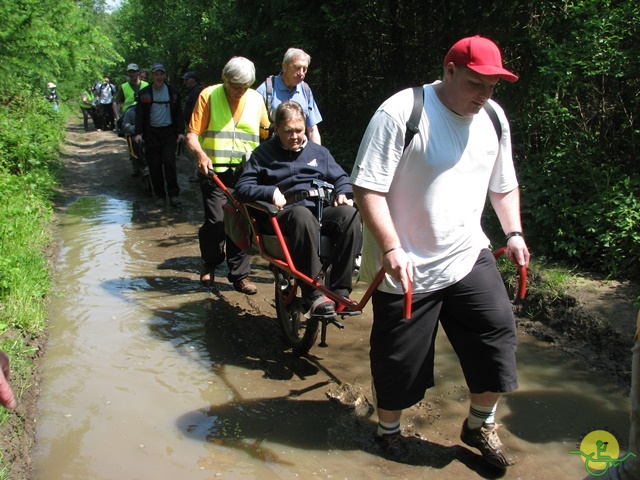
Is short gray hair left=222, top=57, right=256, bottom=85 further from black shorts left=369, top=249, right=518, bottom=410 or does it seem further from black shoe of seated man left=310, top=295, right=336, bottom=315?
black shorts left=369, top=249, right=518, bottom=410

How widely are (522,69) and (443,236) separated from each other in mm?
4932

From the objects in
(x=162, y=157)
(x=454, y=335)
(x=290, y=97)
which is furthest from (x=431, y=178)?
(x=162, y=157)

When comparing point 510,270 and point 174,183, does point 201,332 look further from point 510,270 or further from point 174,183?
point 174,183

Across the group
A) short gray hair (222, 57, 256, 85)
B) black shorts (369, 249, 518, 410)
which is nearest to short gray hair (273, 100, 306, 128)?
short gray hair (222, 57, 256, 85)

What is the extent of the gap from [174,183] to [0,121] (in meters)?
3.86

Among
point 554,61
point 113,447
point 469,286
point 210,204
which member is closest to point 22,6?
point 210,204

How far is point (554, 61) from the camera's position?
6.73m

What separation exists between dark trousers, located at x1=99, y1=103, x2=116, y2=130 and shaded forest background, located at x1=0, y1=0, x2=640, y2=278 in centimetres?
1091

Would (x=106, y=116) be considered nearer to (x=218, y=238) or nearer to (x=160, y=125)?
(x=160, y=125)

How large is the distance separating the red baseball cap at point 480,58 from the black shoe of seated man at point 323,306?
1832mm

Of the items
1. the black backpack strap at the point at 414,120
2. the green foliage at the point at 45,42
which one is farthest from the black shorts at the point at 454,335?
the green foliage at the point at 45,42

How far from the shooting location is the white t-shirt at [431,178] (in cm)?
313

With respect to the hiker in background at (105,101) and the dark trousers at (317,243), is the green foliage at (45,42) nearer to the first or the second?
the dark trousers at (317,243)

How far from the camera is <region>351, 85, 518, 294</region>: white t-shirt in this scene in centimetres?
313
